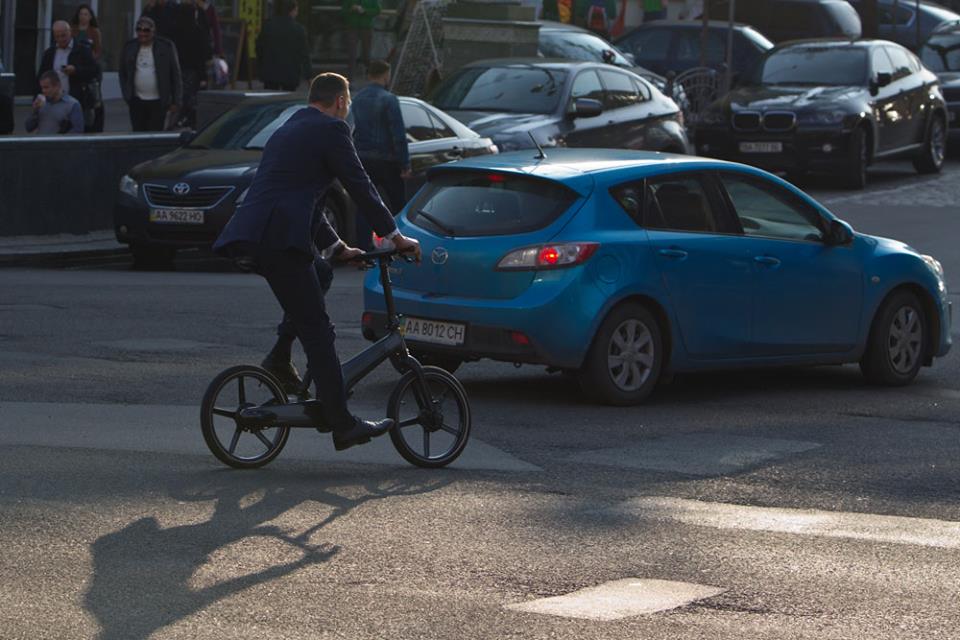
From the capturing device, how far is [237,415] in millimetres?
8414

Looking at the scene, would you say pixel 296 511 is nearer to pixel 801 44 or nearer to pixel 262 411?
pixel 262 411

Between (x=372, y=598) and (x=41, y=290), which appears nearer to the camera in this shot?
(x=372, y=598)

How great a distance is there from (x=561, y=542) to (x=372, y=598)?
1.14 m

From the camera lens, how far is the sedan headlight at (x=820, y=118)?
24.8 meters

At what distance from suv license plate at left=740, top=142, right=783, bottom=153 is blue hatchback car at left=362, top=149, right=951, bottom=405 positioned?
12.8 m

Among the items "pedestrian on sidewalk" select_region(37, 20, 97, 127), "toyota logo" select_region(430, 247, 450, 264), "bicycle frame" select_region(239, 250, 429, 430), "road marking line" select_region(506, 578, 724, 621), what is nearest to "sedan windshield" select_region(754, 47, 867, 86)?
"pedestrian on sidewalk" select_region(37, 20, 97, 127)

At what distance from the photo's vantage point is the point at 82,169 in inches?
769

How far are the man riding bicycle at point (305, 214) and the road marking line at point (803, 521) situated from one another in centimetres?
138

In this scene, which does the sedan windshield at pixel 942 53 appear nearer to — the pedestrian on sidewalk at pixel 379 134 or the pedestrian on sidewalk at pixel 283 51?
the pedestrian on sidewalk at pixel 283 51

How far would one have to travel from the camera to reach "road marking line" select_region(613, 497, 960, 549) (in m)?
7.71

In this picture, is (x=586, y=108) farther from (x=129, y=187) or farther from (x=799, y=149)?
(x=129, y=187)

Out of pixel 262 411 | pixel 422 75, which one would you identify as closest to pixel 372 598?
pixel 262 411

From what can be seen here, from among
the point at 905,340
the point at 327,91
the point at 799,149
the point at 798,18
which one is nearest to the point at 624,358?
the point at 905,340

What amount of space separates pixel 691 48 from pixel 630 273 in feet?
72.1
